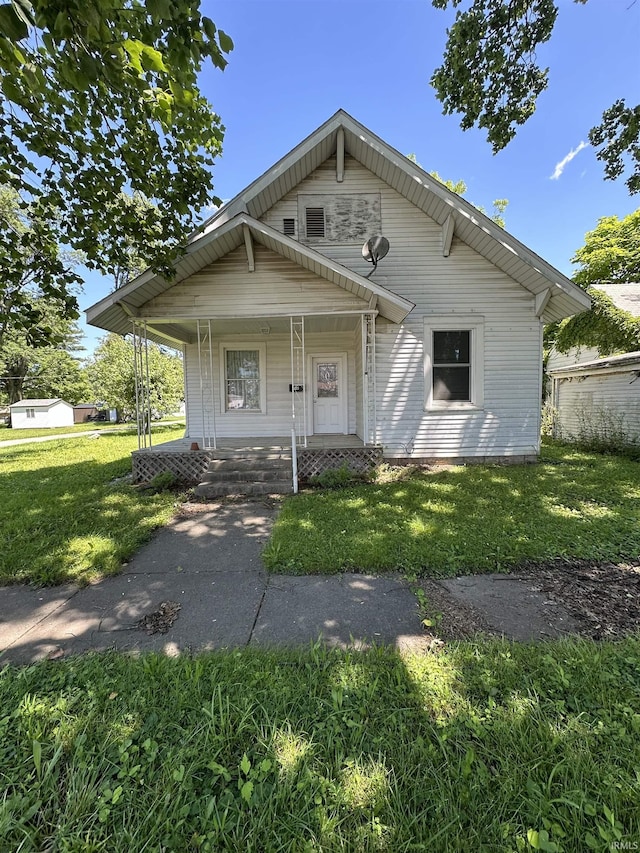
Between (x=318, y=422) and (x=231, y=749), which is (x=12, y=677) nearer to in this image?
(x=231, y=749)

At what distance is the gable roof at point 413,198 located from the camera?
7090 mm

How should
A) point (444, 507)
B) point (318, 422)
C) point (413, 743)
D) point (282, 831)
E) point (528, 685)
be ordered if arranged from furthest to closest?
point (318, 422), point (444, 507), point (528, 685), point (413, 743), point (282, 831)

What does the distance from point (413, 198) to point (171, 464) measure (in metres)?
7.65

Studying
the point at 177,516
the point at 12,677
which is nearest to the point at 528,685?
the point at 12,677

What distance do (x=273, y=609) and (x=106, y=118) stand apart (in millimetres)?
5242

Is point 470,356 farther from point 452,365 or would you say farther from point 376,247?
point 376,247

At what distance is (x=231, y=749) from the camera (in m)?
1.68

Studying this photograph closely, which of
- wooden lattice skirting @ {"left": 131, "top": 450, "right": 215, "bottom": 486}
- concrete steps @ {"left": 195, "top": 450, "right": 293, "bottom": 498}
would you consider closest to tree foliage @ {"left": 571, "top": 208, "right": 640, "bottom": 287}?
concrete steps @ {"left": 195, "top": 450, "right": 293, "bottom": 498}

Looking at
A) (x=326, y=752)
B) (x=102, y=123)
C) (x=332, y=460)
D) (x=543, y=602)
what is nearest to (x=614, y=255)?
(x=332, y=460)

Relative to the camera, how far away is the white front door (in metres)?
9.36

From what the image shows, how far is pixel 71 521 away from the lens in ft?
16.1

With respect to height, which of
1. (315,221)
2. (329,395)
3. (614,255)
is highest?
(614,255)

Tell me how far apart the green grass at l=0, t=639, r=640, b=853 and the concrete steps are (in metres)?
4.10

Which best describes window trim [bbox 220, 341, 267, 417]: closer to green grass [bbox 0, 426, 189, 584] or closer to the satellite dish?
green grass [bbox 0, 426, 189, 584]
